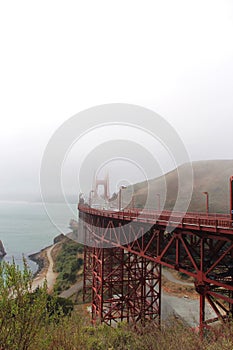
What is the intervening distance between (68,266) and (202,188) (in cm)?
5107

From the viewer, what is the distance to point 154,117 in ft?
43.0

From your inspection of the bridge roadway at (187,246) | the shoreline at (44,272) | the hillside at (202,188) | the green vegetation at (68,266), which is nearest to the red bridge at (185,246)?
the bridge roadway at (187,246)

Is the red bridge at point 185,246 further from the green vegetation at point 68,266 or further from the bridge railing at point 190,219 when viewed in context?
the green vegetation at point 68,266

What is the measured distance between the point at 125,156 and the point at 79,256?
78.2ft

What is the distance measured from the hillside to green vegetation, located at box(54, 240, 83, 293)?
51.4ft

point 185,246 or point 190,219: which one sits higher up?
point 190,219

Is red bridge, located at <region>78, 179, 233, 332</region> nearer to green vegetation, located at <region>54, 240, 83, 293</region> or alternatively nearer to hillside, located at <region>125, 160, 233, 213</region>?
green vegetation, located at <region>54, 240, 83, 293</region>

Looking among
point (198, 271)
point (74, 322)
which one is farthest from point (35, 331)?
point (198, 271)

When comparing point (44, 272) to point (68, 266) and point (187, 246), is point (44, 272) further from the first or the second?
point (187, 246)

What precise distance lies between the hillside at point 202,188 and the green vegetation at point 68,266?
616 inches

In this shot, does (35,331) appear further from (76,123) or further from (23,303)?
(76,123)

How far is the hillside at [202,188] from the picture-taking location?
53.8m

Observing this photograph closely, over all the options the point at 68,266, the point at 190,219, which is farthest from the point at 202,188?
the point at 190,219

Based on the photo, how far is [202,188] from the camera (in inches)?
2805
